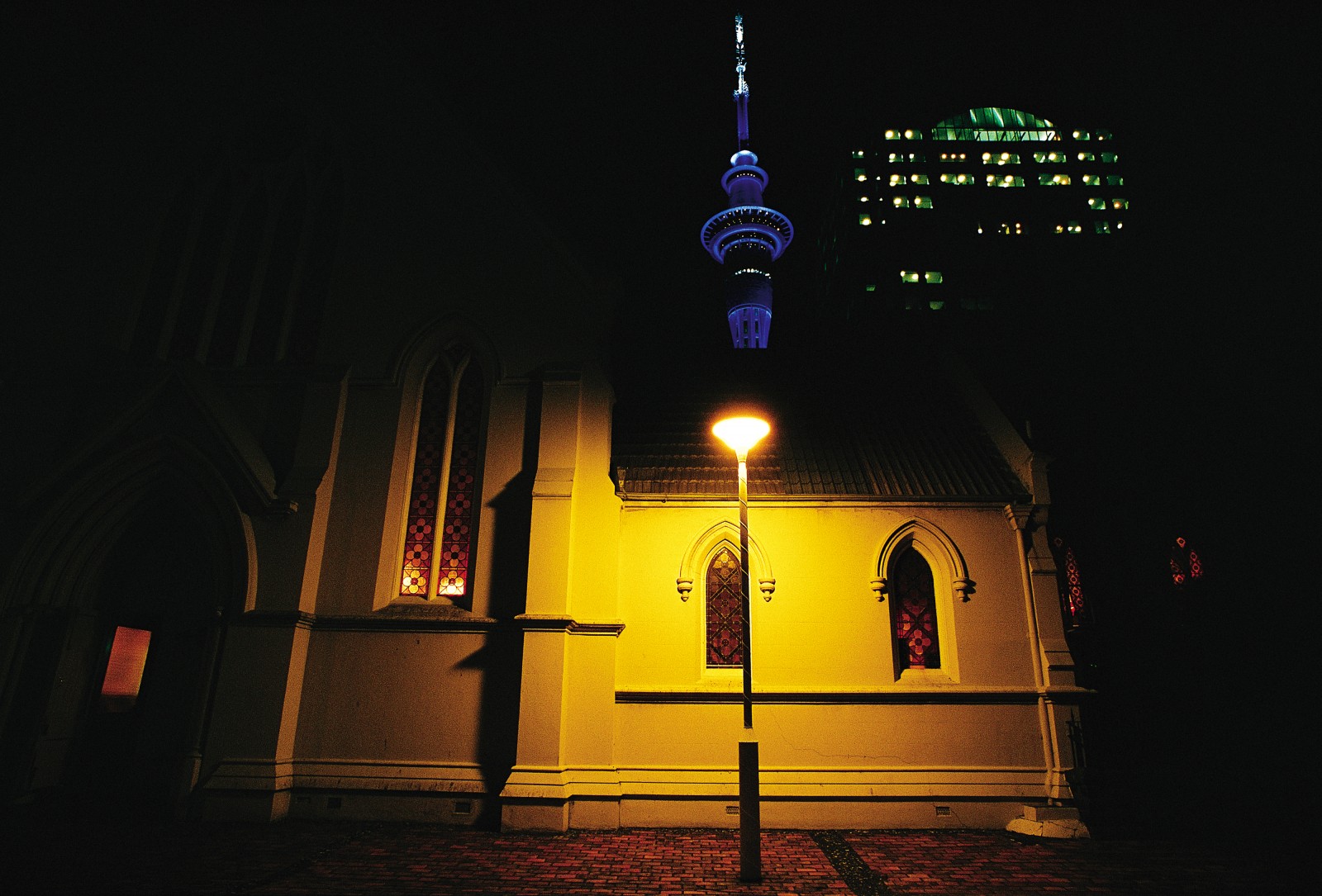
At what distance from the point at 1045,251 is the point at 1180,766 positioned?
8340 centimetres

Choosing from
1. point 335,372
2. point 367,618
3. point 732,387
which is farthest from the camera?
point 732,387

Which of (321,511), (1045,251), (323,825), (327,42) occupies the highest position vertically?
(1045,251)

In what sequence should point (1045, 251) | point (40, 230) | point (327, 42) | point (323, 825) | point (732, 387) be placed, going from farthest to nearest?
1. point (1045, 251)
2. point (732, 387)
3. point (327, 42)
4. point (40, 230)
5. point (323, 825)

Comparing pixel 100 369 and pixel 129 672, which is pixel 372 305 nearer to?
pixel 100 369

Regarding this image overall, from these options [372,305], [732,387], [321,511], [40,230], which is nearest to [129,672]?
[321,511]

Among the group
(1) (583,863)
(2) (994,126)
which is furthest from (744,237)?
(2) (994,126)

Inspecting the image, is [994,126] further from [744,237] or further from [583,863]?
[583,863]

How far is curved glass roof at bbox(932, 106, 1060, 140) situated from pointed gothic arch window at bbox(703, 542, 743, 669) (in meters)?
94.1

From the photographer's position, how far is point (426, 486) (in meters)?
12.6

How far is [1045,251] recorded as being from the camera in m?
82.9

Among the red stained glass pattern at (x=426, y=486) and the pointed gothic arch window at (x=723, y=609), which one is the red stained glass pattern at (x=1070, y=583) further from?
the red stained glass pattern at (x=426, y=486)

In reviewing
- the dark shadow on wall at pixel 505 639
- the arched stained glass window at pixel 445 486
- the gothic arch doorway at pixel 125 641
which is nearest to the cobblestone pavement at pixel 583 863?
A: the dark shadow on wall at pixel 505 639

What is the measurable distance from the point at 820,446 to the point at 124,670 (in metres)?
13.5

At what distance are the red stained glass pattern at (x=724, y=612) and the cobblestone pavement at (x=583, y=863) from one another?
277 cm
